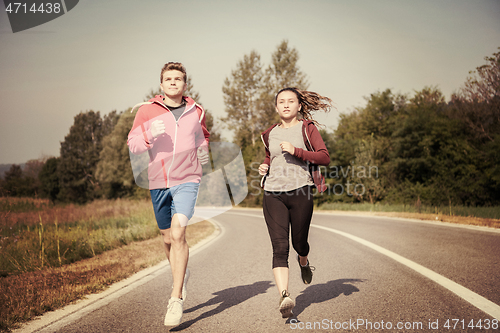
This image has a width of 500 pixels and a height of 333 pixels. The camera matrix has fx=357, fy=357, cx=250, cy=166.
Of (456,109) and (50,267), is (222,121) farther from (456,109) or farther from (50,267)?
(50,267)

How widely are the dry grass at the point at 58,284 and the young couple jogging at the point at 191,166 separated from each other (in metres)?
A: 1.58

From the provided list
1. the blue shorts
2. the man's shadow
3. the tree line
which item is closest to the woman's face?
the blue shorts

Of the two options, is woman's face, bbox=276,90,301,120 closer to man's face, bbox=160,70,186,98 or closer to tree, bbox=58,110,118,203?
man's face, bbox=160,70,186,98

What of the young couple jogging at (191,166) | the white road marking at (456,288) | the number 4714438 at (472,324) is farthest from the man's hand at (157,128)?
the white road marking at (456,288)

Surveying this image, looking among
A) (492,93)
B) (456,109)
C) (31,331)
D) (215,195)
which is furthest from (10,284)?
(456,109)

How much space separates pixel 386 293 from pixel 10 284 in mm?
4991

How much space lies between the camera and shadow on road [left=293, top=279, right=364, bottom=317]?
4.09 metres

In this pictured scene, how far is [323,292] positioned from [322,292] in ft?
0.04

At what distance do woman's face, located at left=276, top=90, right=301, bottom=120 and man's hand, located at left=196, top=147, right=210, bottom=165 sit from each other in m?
0.92

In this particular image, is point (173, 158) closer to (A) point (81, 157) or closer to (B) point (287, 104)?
(B) point (287, 104)

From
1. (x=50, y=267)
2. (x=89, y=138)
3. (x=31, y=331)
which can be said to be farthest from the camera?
(x=89, y=138)

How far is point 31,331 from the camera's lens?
10.9 ft

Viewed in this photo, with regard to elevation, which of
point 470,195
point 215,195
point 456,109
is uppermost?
point 456,109

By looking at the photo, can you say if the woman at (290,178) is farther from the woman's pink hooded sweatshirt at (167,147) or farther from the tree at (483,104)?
the tree at (483,104)
